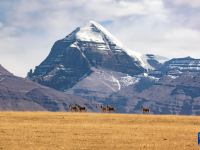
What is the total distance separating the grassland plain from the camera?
5884cm

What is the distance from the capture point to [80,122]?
82.9 meters

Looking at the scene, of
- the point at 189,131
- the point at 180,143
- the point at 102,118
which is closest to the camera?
the point at 180,143

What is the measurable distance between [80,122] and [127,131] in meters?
13.6

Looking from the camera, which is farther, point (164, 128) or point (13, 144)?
point (164, 128)

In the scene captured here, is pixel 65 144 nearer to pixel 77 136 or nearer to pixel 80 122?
pixel 77 136

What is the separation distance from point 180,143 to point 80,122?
2480 cm

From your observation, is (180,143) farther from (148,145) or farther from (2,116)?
(2,116)

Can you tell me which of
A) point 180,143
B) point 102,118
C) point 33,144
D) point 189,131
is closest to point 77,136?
point 33,144

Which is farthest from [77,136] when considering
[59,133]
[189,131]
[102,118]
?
[102,118]

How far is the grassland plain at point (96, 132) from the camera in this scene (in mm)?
58844

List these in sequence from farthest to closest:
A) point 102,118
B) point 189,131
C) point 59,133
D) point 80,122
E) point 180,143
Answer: point 102,118
point 80,122
point 189,131
point 59,133
point 180,143

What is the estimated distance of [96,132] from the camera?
69438 millimetres

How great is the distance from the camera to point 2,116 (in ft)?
288

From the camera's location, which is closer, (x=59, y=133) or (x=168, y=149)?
(x=168, y=149)
